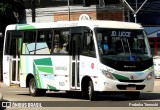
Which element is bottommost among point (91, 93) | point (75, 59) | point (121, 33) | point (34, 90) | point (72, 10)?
point (34, 90)

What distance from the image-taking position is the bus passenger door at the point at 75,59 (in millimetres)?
20562

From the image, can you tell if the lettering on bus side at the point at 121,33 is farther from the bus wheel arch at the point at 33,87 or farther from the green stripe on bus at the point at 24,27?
the bus wheel arch at the point at 33,87

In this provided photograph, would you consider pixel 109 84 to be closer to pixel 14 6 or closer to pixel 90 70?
pixel 90 70

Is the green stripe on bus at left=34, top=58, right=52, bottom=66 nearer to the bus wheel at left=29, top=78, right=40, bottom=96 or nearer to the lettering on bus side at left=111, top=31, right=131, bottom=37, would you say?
the bus wheel at left=29, top=78, right=40, bottom=96

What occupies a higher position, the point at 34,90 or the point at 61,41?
the point at 61,41

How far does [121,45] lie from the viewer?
19797 millimetres

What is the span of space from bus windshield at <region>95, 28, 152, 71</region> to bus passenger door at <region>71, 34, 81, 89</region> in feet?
3.89

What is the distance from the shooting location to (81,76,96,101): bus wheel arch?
1962 cm

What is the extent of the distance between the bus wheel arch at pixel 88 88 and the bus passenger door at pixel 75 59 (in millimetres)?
337

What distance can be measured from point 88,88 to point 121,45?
2.02 m

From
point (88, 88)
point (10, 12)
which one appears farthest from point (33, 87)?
point (10, 12)

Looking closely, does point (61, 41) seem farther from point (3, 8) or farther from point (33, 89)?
point (3, 8)

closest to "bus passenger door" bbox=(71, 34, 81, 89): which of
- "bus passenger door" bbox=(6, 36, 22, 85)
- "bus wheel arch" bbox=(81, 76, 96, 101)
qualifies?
"bus wheel arch" bbox=(81, 76, 96, 101)

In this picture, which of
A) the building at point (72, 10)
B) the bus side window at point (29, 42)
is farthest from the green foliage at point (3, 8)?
the bus side window at point (29, 42)
